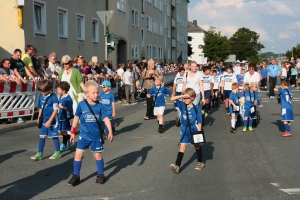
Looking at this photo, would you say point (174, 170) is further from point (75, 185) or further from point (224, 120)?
point (224, 120)

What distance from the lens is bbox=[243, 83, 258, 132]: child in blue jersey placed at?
11.5 m

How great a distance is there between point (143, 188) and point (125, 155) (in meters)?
2.33

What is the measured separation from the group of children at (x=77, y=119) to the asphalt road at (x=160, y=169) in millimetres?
276

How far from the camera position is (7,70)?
12.2 m

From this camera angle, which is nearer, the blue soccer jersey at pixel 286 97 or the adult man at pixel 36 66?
the blue soccer jersey at pixel 286 97

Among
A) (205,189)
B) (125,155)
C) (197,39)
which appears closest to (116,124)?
(125,155)

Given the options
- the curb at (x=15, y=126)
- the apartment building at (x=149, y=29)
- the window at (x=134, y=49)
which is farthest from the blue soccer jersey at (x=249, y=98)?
the window at (x=134, y=49)

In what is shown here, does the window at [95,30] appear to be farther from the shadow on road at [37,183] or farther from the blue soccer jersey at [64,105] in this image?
the shadow on road at [37,183]

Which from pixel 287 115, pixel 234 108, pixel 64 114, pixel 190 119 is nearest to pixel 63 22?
pixel 234 108

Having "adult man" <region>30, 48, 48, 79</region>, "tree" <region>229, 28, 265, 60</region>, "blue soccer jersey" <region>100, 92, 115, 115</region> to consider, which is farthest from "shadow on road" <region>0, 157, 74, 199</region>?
"tree" <region>229, 28, 265, 60</region>

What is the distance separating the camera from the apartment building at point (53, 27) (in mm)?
18953

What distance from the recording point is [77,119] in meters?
6.44

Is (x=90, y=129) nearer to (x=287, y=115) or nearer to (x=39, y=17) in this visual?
(x=287, y=115)

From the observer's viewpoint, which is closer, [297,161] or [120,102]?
[297,161]
